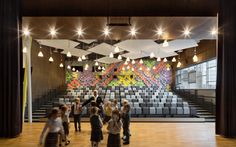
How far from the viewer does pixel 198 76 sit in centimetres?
1516

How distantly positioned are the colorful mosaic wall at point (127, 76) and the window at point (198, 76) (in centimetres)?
159

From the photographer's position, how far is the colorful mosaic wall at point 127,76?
68.2ft

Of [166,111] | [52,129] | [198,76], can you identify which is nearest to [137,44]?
[166,111]

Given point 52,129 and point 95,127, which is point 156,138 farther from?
point 52,129

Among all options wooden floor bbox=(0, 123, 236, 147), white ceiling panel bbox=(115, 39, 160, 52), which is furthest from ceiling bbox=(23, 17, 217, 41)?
wooden floor bbox=(0, 123, 236, 147)

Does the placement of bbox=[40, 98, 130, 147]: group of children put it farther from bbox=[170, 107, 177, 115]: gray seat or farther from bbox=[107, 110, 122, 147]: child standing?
bbox=[170, 107, 177, 115]: gray seat

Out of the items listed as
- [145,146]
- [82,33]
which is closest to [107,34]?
[82,33]

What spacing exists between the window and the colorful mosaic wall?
1592 mm

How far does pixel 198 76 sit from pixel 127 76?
7.53m

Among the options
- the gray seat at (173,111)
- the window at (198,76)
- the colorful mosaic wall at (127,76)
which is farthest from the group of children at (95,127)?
the colorful mosaic wall at (127,76)

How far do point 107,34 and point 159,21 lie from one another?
2.18 meters

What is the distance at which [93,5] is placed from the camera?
5.97 m

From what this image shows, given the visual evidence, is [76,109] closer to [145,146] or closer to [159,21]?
[145,146]

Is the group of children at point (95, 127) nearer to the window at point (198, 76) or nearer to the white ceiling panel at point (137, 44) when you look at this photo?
the white ceiling panel at point (137, 44)
